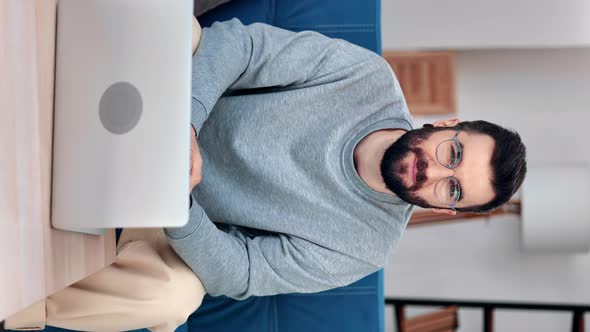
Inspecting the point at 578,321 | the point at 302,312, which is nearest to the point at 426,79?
the point at 578,321

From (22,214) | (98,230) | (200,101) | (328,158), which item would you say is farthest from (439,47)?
(22,214)

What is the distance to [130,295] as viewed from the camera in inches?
51.0

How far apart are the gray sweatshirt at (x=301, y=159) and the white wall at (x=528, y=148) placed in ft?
5.73

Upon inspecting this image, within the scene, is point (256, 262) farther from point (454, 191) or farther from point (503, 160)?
point (503, 160)

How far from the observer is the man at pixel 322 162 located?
4.74 feet

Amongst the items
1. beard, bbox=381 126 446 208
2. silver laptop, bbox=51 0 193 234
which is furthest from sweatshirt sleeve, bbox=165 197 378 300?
silver laptop, bbox=51 0 193 234

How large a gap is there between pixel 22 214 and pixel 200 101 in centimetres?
54

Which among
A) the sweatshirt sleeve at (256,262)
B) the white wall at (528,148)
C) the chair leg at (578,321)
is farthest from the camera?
the white wall at (528,148)

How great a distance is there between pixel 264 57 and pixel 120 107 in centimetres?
60

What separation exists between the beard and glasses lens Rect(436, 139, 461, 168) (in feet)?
0.11

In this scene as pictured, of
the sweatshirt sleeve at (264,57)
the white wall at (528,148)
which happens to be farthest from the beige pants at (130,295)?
the white wall at (528,148)

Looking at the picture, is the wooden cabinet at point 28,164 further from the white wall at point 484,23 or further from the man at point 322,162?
the white wall at point 484,23

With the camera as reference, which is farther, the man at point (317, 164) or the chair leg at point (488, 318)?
the chair leg at point (488, 318)

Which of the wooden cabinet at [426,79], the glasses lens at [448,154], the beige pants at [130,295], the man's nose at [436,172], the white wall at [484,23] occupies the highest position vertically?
the white wall at [484,23]
